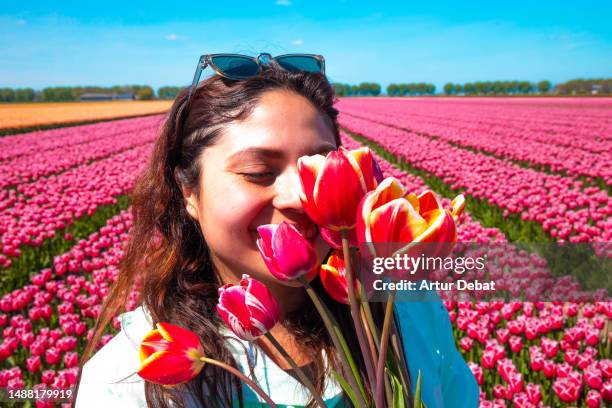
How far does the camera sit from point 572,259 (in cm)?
409

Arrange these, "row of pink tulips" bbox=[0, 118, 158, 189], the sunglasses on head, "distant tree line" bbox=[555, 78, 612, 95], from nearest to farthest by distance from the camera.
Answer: the sunglasses on head
"row of pink tulips" bbox=[0, 118, 158, 189]
"distant tree line" bbox=[555, 78, 612, 95]

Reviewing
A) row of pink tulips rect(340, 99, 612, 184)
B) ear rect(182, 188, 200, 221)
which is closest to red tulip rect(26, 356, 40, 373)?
ear rect(182, 188, 200, 221)

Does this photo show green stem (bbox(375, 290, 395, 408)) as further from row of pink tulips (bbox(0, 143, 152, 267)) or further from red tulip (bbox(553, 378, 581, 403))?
row of pink tulips (bbox(0, 143, 152, 267))

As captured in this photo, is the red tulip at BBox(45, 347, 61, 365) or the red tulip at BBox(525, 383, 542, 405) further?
the red tulip at BBox(45, 347, 61, 365)

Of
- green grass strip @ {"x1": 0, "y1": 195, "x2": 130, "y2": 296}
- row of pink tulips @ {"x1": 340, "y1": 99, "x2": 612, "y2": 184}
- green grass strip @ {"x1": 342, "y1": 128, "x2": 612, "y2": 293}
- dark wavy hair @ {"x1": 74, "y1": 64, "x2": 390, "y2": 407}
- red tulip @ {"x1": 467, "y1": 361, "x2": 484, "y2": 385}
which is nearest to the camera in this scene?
dark wavy hair @ {"x1": 74, "y1": 64, "x2": 390, "y2": 407}

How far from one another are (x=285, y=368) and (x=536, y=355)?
1.93m

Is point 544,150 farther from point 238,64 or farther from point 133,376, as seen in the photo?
point 133,376

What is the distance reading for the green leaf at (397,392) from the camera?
582mm

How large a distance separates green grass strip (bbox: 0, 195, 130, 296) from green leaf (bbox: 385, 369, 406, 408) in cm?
490

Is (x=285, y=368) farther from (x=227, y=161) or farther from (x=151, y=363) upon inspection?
(x=151, y=363)

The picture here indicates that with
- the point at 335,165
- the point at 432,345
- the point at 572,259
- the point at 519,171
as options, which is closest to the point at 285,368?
the point at 432,345

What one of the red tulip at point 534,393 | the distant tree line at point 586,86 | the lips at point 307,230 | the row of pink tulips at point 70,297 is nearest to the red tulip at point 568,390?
the red tulip at point 534,393

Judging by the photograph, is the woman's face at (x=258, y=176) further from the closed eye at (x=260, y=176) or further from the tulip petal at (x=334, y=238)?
the tulip petal at (x=334, y=238)

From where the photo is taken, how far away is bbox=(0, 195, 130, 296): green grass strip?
470cm
